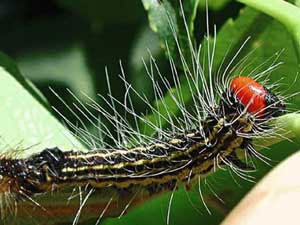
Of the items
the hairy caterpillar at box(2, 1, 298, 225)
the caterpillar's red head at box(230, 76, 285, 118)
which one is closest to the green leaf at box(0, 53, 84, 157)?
the hairy caterpillar at box(2, 1, 298, 225)

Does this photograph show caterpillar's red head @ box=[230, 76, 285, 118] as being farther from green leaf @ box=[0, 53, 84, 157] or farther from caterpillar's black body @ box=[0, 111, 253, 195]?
green leaf @ box=[0, 53, 84, 157]

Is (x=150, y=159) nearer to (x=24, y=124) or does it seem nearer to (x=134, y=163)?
(x=134, y=163)

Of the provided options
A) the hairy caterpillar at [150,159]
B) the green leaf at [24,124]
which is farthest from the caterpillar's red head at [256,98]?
the green leaf at [24,124]

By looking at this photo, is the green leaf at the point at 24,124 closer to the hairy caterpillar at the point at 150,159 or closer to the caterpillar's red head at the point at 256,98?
the hairy caterpillar at the point at 150,159

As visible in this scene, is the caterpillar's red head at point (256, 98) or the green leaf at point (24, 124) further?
the green leaf at point (24, 124)

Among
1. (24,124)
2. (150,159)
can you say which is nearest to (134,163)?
(150,159)

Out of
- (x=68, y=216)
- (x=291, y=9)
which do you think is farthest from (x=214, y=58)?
(x=68, y=216)

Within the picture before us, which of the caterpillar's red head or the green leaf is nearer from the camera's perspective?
the caterpillar's red head
